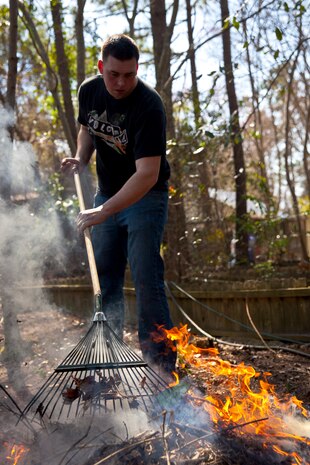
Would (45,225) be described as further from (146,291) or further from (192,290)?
(146,291)

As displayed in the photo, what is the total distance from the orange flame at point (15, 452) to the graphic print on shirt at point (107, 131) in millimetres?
1851

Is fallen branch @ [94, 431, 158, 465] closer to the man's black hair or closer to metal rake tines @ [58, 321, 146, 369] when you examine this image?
metal rake tines @ [58, 321, 146, 369]

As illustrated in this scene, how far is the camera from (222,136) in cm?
713

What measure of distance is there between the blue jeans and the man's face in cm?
68

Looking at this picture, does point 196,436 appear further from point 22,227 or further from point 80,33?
point 80,33

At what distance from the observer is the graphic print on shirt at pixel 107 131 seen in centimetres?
349

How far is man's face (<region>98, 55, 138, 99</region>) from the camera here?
3.19 metres

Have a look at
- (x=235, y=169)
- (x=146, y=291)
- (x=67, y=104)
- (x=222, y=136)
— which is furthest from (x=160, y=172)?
(x=235, y=169)

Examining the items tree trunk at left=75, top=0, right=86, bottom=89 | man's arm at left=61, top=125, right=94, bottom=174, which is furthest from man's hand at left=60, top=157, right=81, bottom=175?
tree trunk at left=75, top=0, right=86, bottom=89

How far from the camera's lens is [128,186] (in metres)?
3.21

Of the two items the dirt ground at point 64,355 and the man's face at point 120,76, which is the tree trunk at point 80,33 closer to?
the dirt ground at point 64,355

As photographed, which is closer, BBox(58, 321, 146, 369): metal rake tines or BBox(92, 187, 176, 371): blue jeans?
BBox(58, 321, 146, 369): metal rake tines

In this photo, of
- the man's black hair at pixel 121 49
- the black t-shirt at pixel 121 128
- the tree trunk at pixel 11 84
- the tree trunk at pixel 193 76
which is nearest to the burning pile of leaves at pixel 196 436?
the black t-shirt at pixel 121 128

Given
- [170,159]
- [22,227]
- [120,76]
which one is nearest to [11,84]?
[22,227]
